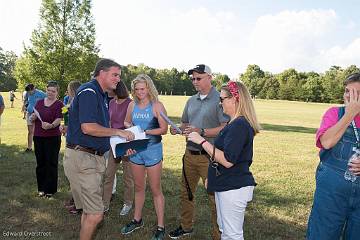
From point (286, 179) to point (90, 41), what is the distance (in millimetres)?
24796

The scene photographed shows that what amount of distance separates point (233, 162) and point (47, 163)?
4.76m

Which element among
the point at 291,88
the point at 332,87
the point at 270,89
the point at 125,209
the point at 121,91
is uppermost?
the point at 332,87

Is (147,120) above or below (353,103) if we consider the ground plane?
below

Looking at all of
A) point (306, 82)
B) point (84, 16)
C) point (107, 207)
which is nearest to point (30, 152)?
point (107, 207)

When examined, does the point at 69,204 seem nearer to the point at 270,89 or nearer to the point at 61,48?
the point at 61,48

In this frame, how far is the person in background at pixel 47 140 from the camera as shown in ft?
23.1

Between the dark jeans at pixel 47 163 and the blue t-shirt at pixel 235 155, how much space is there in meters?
4.28

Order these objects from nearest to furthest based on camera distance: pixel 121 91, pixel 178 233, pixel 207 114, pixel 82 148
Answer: pixel 82 148 → pixel 207 114 → pixel 178 233 → pixel 121 91

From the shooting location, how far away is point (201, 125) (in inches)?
202

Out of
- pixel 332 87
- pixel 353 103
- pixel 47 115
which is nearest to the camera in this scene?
pixel 353 103

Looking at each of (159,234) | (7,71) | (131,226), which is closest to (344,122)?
(159,234)

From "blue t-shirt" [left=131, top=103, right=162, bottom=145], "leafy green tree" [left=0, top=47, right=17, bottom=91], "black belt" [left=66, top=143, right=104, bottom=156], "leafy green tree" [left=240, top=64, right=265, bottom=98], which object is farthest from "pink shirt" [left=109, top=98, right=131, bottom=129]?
"leafy green tree" [left=240, top=64, right=265, bottom=98]

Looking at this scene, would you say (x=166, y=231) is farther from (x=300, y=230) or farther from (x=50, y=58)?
(x=50, y=58)

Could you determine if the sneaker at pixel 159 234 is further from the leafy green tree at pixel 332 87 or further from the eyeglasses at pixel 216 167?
the leafy green tree at pixel 332 87
